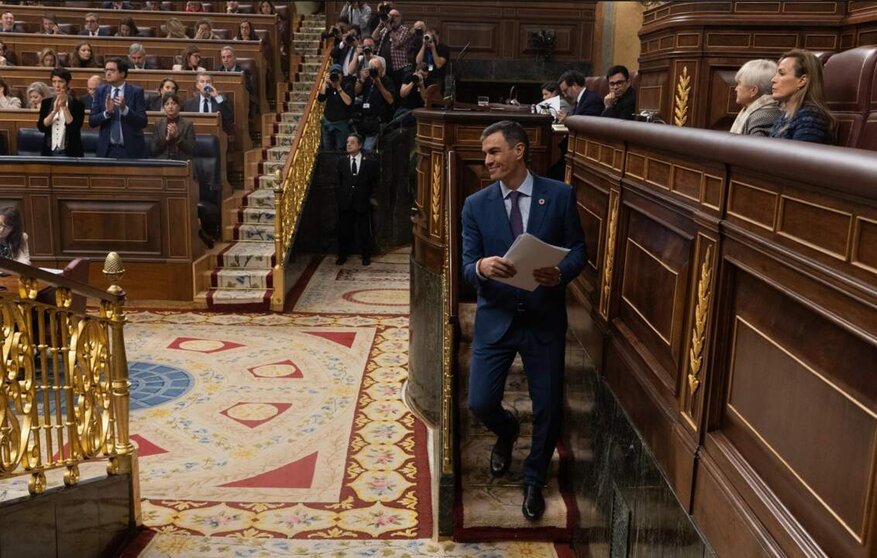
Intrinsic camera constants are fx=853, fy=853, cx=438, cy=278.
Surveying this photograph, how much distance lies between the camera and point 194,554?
12.3 feet

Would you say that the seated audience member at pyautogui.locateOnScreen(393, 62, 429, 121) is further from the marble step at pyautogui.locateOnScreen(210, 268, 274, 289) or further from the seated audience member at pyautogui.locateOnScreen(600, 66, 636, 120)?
the seated audience member at pyautogui.locateOnScreen(600, 66, 636, 120)

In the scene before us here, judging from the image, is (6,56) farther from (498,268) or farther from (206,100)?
(498,268)

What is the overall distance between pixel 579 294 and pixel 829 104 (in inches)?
55.6

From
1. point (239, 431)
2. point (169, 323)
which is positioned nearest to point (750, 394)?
point (239, 431)

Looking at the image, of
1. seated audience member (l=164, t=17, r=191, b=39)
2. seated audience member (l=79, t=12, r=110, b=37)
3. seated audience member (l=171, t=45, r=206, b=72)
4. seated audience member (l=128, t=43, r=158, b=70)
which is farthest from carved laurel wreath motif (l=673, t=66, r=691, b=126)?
seated audience member (l=79, t=12, r=110, b=37)

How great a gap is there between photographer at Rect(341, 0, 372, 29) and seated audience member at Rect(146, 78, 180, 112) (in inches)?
165

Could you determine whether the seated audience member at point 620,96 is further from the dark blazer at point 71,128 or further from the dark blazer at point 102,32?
the dark blazer at point 102,32

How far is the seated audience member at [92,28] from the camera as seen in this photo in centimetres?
1213

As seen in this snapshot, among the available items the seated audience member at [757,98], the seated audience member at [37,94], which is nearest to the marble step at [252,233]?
the seated audience member at [37,94]

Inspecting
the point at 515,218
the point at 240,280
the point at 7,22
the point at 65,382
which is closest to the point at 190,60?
the point at 7,22

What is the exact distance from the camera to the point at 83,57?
408 inches

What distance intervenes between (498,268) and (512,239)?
0.39 m

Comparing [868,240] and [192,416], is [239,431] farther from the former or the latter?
[868,240]

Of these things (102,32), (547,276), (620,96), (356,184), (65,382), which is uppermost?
(102,32)
